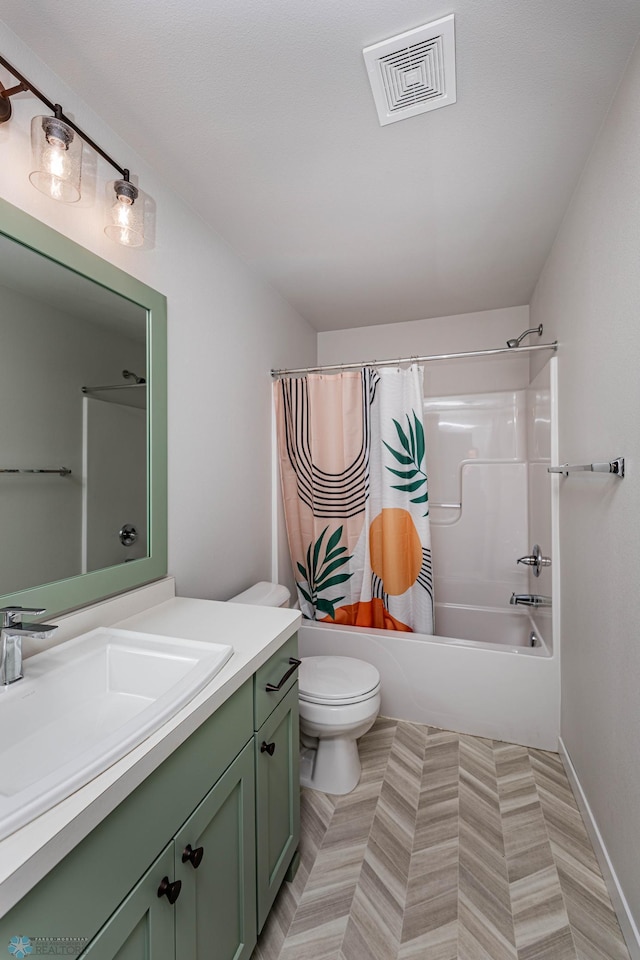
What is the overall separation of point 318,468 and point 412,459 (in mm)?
531

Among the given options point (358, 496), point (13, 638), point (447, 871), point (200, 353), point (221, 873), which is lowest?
point (447, 871)

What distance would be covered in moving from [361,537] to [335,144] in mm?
1745

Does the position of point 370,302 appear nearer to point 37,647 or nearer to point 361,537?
point 361,537

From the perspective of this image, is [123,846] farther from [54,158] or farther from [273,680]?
[54,158]

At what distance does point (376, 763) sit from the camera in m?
1.95

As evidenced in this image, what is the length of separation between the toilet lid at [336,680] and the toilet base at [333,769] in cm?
22

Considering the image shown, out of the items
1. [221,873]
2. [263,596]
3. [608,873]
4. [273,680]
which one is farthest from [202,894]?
[608,873]

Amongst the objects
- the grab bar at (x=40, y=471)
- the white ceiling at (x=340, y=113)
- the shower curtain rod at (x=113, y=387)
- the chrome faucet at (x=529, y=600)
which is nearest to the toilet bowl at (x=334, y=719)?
the chrome faucet at (x=529, y=600)

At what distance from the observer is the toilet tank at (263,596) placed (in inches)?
76.3

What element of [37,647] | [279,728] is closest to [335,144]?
[37,647]

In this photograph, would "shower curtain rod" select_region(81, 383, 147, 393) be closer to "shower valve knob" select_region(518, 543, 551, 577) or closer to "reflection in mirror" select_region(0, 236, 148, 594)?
"reflection in mirror" select_region(0, 236, 148, 594)

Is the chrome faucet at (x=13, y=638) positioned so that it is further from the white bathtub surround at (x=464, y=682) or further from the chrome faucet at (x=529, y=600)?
the chrome faucet at (x=529, y=600)

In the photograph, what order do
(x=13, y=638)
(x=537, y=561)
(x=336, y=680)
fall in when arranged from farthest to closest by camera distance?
(x=537, y=561)
(x=336, y=680)
(x=13, y=638)

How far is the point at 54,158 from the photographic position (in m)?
1.07
